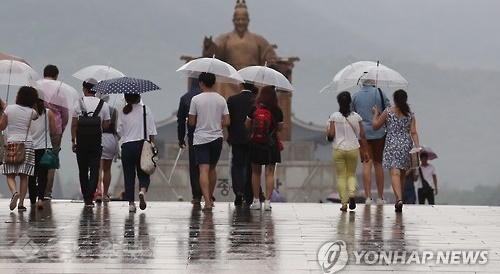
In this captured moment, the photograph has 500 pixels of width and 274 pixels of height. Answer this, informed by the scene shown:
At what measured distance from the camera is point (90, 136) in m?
15.2

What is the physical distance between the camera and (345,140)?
15.1 m

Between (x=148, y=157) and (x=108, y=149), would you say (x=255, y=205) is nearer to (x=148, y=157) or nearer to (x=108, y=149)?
(x=148, y=157)

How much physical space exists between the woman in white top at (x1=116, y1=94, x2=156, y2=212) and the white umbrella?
1.25 metres

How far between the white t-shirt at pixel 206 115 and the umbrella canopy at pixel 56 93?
1570mm

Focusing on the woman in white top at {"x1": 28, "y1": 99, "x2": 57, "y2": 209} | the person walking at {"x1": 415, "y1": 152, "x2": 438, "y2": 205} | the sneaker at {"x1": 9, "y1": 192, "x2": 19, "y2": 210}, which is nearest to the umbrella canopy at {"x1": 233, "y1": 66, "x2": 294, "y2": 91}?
the woman in white top at {"x1": 28, "y1": 99, "x2": 57, "y2": 209}

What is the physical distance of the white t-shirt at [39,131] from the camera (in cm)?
1465

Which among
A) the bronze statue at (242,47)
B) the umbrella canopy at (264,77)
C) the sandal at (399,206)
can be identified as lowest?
the sandal at (399,206)

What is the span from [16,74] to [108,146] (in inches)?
66.9

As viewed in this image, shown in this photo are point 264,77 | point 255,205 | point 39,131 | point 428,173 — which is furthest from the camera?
point 428,173

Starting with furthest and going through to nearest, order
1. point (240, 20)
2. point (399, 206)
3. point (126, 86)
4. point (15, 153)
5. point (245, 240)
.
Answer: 1. point (240, 20)
2. point (399, 206)
3. point (126, 86)
4. point (15, 153)
5. point (245, 240)

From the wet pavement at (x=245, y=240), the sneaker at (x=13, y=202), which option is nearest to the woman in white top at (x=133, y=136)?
the wet pavement at (x=245, y=240)

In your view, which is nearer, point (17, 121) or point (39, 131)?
point (17, 121)

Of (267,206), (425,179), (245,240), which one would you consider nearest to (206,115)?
(267,206)

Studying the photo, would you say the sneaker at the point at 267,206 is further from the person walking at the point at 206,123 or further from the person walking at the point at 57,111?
the person walking at the point at 57,111
